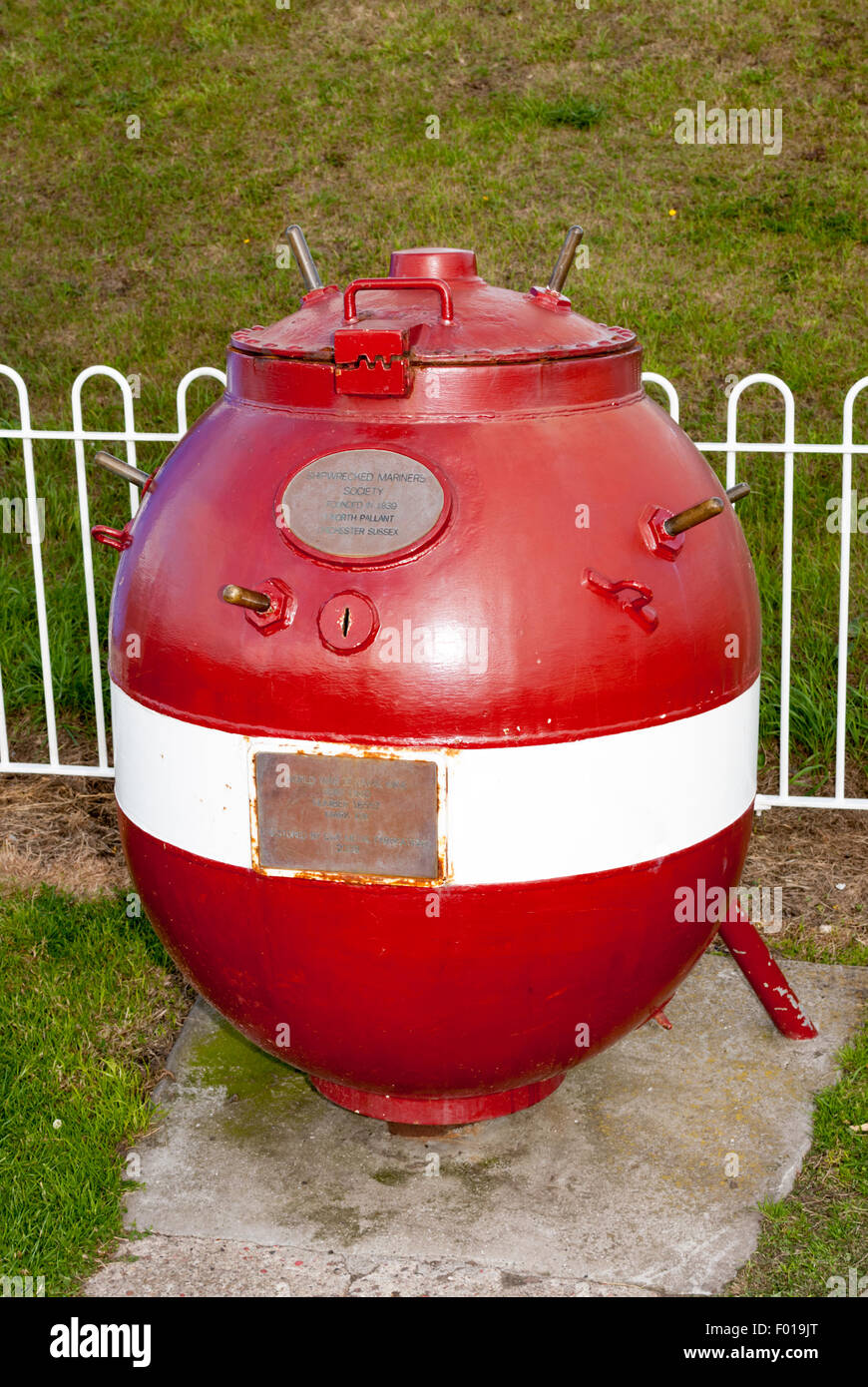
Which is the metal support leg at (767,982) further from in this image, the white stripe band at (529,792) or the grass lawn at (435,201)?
the grass lawn at (435,201)

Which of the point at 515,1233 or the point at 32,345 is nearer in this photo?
the point at 515,1233

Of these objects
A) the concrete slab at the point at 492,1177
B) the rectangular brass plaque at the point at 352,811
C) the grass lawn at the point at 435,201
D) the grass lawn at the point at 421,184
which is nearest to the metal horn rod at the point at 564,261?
the rectangular brass plaque at the point at 352,811

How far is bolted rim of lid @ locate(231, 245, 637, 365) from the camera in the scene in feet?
8.88

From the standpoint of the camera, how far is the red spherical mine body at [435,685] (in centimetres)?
256

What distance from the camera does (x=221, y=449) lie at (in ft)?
9.31

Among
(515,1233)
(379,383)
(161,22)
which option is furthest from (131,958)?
(161,22)

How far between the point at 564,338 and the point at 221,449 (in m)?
0.70

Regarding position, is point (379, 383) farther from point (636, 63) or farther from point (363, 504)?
point (636, 63)

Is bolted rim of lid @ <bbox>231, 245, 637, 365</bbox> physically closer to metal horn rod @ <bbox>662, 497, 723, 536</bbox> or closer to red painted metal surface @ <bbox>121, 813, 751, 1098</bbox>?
metal horn rod @ <bbox>662, 497, 723, 536</bbox>

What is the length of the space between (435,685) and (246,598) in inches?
14.1

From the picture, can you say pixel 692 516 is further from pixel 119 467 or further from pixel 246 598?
pixel 119 467

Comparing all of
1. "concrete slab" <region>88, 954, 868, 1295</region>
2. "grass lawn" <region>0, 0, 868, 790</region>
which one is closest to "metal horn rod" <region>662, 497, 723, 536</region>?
"concrete slab" <region>88, 954, 868, 1295</region>

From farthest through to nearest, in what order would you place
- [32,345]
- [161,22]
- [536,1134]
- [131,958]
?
[161,22] < [32,345] < [131,958] < [536,1134]

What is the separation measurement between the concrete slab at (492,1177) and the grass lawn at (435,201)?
186 cm
